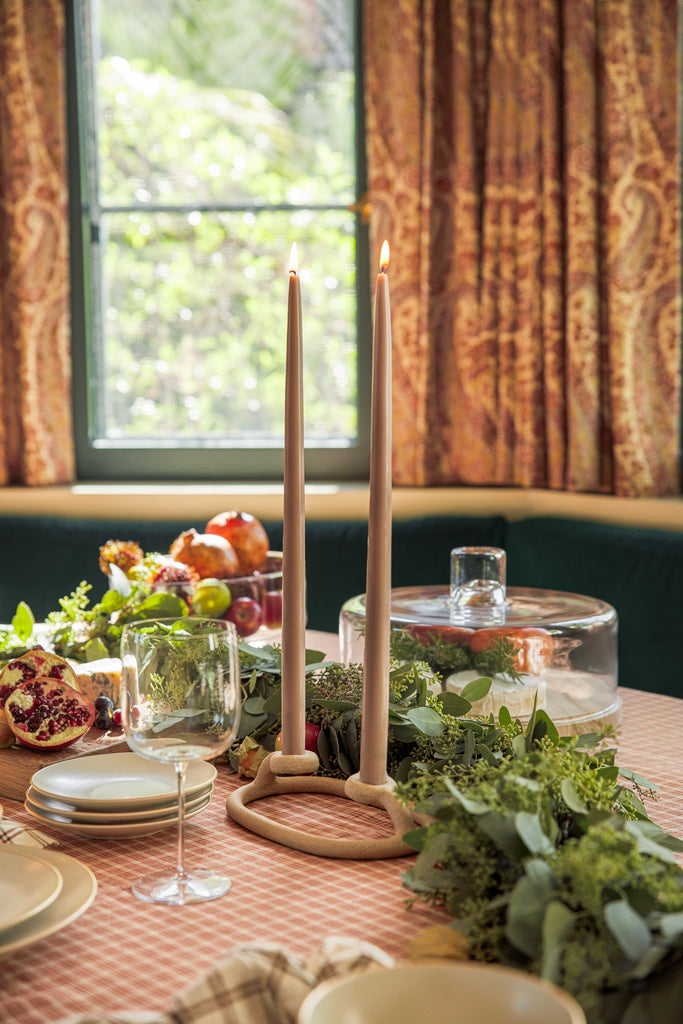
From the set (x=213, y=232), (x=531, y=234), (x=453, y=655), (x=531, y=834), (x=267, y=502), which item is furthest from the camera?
(x=213, y=232)

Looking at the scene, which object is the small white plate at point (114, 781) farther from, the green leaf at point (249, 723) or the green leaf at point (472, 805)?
the green leaf at point (472, 805)

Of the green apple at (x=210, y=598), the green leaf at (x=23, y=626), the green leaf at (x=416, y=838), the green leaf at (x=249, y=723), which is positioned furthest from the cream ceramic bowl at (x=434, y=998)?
the green apple at (x=210, y=598)

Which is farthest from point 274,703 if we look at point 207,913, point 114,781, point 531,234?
point 531,234

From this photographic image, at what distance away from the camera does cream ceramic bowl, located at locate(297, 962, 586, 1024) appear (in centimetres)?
46

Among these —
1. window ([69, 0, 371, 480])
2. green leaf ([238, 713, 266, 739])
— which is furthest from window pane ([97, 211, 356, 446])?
green leaf ([238, 713, 266, 739])

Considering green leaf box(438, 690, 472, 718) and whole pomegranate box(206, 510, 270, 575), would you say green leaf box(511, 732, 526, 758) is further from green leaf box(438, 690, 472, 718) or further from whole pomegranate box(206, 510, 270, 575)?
whole pomegranate box(206, 510, 270, 575)

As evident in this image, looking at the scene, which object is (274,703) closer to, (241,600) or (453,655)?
(453,655)

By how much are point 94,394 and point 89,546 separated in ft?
2.06

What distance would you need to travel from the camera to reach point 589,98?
2432mm

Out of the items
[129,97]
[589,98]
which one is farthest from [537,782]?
[129,97]

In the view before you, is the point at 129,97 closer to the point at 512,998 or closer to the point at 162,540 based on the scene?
the point at 162,540

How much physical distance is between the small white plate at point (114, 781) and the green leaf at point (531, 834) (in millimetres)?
311

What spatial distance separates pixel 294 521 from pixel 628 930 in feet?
1.22

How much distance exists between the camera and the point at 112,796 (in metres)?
0.80
